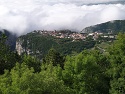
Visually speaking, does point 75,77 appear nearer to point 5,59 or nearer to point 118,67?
point 118,67

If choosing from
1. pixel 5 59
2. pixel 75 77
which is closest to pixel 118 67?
pixel 75 77

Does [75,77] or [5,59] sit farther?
[5,59]

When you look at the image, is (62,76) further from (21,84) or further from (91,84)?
(21,84)

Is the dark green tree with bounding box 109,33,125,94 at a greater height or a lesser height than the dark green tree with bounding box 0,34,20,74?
greater

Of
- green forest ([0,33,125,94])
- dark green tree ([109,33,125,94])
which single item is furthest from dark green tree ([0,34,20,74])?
dark green tree ([109,33,125,94])

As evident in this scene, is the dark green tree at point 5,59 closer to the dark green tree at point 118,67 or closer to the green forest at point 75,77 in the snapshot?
the green forest at point 75,77

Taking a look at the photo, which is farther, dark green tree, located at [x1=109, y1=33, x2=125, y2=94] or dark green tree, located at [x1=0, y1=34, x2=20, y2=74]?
dark green tree, located at [x1=0, y1=34, x2=20, y2=74]

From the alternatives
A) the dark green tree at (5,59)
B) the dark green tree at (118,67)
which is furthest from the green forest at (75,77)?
the dark green tree at (5,59)

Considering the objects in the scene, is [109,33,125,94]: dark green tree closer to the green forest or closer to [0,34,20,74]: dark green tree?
the green forest
